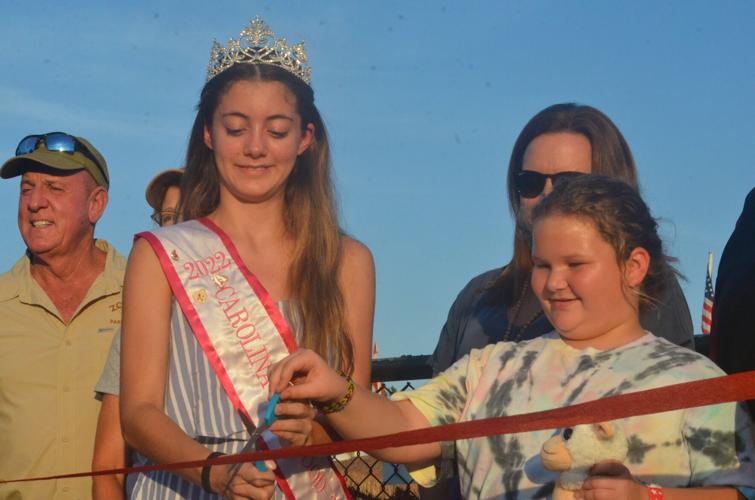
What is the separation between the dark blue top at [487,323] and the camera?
3201mm

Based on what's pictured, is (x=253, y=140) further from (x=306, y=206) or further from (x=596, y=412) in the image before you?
(x=596, y=412)

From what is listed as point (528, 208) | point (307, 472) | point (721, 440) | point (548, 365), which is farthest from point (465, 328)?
point (721, 440)

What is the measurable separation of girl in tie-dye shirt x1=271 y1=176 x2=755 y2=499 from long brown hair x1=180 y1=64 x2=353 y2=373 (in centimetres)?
65

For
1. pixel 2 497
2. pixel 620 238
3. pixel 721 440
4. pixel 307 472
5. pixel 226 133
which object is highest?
pixel 226 133

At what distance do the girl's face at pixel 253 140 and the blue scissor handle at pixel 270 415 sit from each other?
99cm

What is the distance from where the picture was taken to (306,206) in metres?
3.64

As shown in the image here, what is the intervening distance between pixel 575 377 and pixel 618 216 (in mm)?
412

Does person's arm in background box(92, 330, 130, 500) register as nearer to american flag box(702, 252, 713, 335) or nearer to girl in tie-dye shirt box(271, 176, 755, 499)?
Answer: girl in tie-dye shirt box(271, 176, 755, 499)

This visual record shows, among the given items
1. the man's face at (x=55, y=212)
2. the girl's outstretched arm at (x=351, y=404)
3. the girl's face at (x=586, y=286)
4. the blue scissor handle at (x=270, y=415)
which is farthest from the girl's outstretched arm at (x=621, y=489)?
the man's face at (x=55, y=212)

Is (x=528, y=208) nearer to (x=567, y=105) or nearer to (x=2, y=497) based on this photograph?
(x=567, y=105)

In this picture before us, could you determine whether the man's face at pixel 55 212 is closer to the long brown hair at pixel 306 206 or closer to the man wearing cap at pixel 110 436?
the man wearing cap at pixel 110 436

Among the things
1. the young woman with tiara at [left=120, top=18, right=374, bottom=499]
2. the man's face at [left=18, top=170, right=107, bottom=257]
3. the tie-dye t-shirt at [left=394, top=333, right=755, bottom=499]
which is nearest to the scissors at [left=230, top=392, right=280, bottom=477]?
the young woman with tiara at [left=120, top=18, right=374, bottom=499]

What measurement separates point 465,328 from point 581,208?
107 centimetres

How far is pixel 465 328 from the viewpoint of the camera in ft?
12.0
